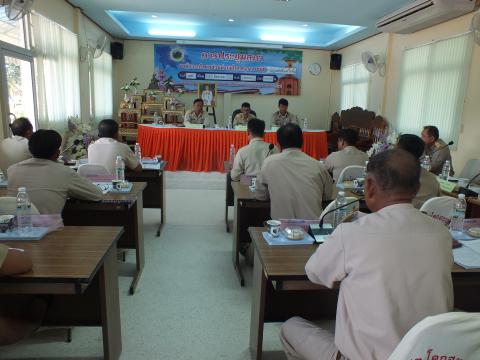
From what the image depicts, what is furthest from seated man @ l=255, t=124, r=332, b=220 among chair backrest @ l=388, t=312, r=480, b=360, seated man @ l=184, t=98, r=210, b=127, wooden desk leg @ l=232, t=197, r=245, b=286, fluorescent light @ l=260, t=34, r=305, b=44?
fluorescent light @ l=260, t=34, r=305, b=44

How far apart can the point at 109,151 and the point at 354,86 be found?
6.72 meters

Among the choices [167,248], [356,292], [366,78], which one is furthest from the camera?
[366,78]

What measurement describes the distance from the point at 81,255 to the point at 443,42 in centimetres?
591

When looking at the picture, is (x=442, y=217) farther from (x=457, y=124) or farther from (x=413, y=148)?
(x=457, y=124)

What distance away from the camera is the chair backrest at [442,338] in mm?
834

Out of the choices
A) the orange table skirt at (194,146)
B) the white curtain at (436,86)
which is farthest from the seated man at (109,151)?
the white curtain at (436,86)

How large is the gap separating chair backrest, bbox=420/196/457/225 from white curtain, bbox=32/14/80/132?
16.8ft

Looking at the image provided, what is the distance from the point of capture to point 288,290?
174 centimetres

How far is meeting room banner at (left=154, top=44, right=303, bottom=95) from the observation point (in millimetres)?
8852

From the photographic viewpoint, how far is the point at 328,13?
19.4ft

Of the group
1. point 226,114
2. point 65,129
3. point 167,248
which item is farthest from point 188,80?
point 167,248

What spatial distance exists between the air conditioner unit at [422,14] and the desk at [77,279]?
195 inches

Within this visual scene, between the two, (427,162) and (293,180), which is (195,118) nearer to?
(427,162)

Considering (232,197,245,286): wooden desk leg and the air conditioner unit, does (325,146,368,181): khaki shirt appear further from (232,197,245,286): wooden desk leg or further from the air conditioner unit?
the air conditioner unit
